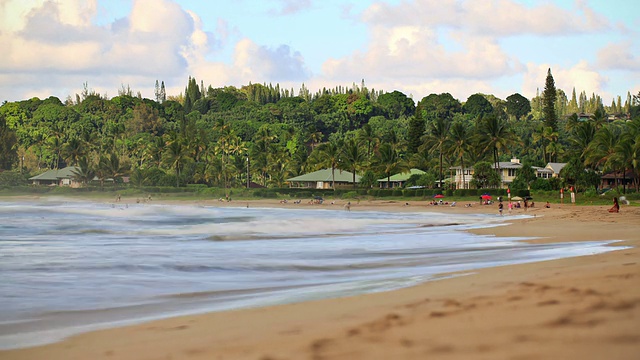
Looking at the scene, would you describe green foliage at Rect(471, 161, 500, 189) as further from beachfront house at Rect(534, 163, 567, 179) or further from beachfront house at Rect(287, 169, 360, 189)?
beachfront house at Rect(287, 169, 360, 189)

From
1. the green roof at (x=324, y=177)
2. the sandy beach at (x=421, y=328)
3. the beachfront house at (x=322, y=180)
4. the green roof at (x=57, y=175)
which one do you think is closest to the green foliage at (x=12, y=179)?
the green roof at (x=57, y=175)

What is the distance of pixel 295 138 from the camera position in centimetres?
12825

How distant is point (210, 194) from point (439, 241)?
64.3 m

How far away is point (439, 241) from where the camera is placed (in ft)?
74.2

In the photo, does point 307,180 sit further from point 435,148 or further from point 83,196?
point 83,196

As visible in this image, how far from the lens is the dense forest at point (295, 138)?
77312 millimetres

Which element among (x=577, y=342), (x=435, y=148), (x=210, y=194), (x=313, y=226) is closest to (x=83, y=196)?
(x=210, y=194)

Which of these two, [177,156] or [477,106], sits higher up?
[477,106]

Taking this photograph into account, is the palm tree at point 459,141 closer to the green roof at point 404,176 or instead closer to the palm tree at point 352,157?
the green roof at point 404,176

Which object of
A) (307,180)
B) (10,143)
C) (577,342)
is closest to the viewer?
(577,342)

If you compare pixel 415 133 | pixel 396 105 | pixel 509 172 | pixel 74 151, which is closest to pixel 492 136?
pixel 509 172

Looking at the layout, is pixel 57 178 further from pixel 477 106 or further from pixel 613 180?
pixel 477 106

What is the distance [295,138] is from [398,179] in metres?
44.8

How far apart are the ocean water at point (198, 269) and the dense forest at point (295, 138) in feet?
142
